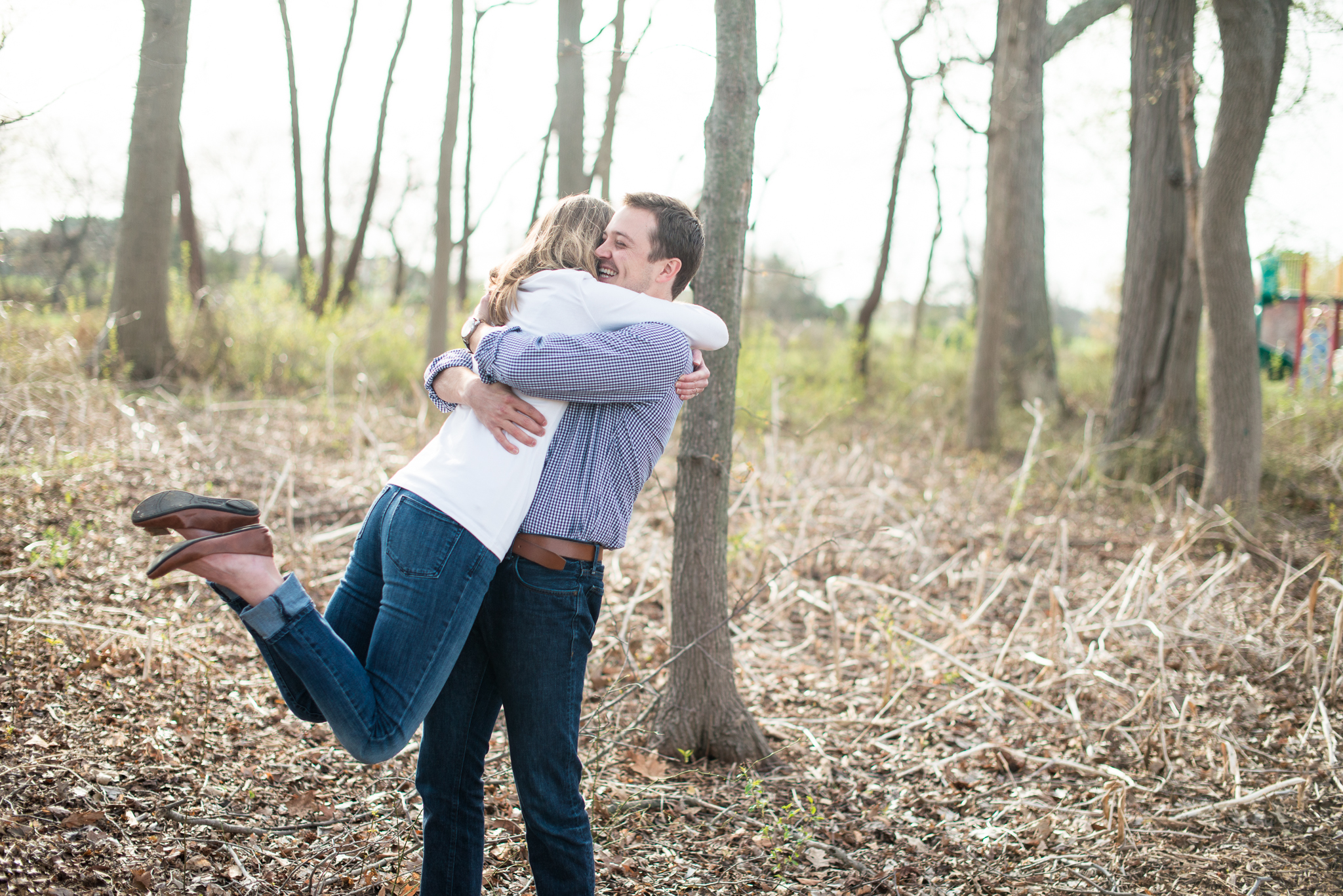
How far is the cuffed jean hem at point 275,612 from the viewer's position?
5.24 ft

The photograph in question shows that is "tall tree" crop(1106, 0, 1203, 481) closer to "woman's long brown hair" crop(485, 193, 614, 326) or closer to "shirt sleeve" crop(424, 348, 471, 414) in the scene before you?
"woman's long brown hair" crop(485, 193, 614, 326)

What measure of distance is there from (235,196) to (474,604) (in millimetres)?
39386

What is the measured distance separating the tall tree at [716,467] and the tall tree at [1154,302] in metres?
5.91

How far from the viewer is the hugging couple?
164 cm

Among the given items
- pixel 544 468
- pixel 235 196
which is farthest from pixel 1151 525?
pixel 235 196

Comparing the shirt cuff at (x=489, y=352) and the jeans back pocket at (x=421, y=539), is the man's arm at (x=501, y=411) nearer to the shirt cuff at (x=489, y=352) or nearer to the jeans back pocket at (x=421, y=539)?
the shirt cuff at (x=489, y=352)

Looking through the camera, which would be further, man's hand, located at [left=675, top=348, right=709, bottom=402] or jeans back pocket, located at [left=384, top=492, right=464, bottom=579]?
man's hand, located at [left=675, top=348, right=709, bottom=402]

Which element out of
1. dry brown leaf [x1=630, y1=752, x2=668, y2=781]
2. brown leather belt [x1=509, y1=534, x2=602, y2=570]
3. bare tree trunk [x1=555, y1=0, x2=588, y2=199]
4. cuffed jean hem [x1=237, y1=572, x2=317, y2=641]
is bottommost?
dry brown leaf [x1=630, y1=752, x2=668, y2=781]

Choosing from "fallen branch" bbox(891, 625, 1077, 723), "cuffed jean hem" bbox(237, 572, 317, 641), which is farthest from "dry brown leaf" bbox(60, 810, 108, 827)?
"fallen branch" bbox(891, 625, 1077, 723)

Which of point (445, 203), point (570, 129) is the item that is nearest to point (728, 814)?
point (570, 129)

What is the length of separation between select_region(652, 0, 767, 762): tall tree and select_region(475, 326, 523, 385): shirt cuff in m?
1.15

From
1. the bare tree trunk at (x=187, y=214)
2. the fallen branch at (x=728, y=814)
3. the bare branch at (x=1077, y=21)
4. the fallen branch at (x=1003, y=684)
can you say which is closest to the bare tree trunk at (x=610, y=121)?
the bare tree trunk at (x=187, y=214)

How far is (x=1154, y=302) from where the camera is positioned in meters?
7.86

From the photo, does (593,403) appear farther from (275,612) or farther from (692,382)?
(275,612)
